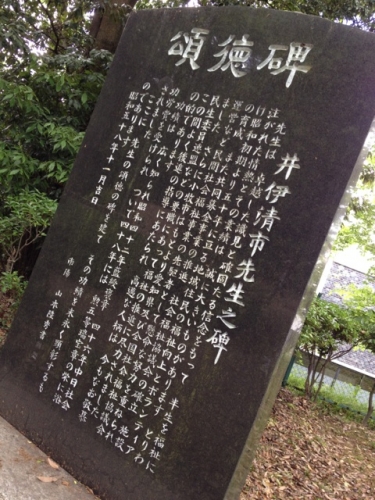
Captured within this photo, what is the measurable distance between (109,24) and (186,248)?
4.68 m

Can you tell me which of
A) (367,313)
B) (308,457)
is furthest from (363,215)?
(308,457)

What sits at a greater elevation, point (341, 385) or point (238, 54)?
point (238, 54)

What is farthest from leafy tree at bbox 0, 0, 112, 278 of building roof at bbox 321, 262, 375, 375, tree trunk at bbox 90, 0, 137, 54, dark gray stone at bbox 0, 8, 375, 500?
building roof at bbox 321, 262, 375, 375

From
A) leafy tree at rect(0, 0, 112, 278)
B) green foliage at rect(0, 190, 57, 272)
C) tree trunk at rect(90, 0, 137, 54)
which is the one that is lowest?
green foliage at rect(0, 190, 57, 272)

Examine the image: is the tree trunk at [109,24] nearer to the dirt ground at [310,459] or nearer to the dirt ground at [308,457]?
the dirt ground at [308,457]

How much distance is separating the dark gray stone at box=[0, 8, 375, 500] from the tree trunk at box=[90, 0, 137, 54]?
108 inches

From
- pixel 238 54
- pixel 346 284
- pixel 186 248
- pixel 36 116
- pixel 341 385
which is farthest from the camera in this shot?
pixel 346 284

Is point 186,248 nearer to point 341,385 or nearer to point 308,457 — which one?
point 308,457

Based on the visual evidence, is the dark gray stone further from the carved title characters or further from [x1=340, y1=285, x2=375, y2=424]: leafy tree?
[x1=340, y1=285, x2=375, y2=424]: leafy tree

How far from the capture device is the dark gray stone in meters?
2.90

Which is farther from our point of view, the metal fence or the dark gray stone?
the metal fence

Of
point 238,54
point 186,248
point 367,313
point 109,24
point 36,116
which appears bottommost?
point 186,248

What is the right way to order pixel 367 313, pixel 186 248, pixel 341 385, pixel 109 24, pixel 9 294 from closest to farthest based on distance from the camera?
pixel 186 248 < pixel 9 294 < pixel 109 24 < pixel 367 313 < pixel 341 385

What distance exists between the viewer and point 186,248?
3244mm
